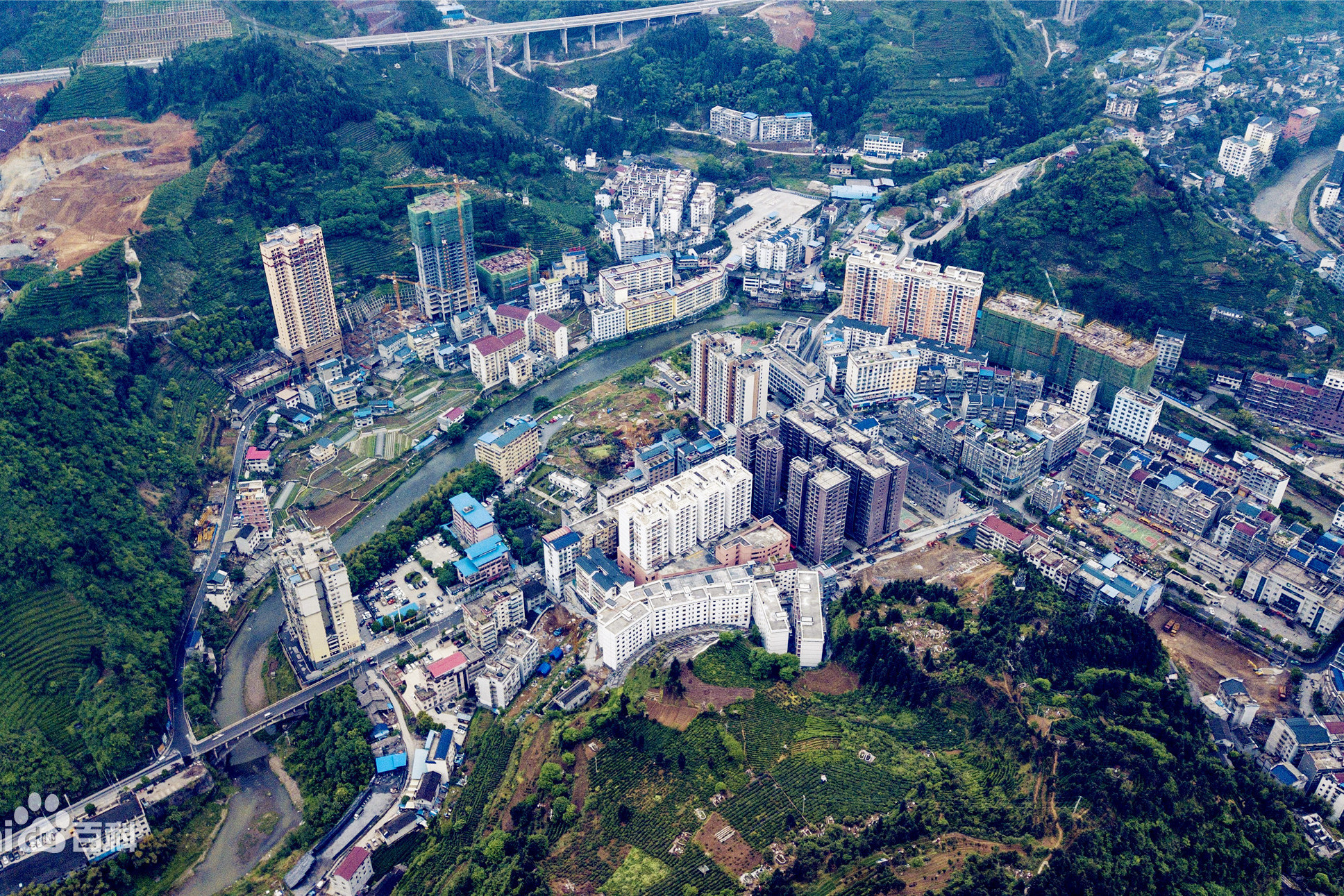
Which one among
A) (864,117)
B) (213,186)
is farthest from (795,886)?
(864,117)

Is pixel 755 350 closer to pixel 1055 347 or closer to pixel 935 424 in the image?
pixel 935 424

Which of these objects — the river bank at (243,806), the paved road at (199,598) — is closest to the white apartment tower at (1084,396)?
the river bank at (243,806)

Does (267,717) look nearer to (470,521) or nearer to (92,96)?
(470,521)

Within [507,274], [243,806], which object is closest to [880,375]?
[507,274]

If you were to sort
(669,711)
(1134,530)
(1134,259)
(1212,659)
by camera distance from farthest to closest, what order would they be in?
(1134,259), (1134,530), (1212,659), (669,711)

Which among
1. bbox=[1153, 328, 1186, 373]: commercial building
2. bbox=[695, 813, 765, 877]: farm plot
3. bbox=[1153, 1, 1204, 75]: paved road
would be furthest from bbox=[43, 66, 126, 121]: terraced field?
bbox=[1153, 1, 1204, 75]: paved road

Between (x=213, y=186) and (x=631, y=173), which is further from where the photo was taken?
(x=631, y=173)

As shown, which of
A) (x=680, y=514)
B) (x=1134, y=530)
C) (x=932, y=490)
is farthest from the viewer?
(x=932, y=490)
